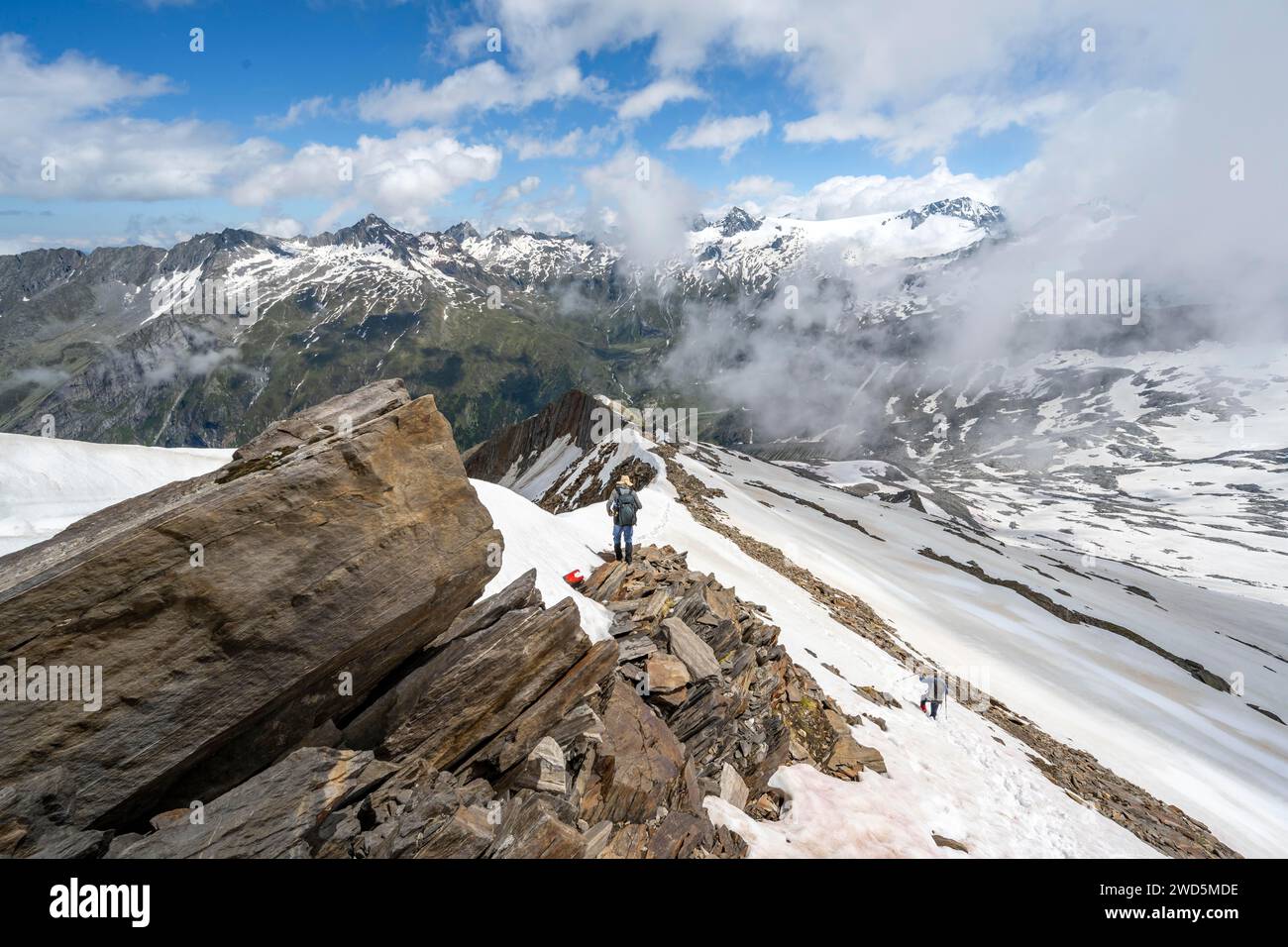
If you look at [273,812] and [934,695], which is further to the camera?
[934,695]

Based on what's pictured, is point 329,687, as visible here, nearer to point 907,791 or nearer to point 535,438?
point 907,791

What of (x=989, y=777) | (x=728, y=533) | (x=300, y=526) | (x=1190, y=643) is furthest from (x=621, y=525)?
(x=1190, y=643)

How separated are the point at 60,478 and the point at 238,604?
39.9 feet

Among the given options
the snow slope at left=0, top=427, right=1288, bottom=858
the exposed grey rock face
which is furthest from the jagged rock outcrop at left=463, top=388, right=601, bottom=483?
the exposed grey rock face

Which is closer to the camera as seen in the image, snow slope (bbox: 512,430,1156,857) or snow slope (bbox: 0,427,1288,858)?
snow slope (bbox: 512,430,1156,857)

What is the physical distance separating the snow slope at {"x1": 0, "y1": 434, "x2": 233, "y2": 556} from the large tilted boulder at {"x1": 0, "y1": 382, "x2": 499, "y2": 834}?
4519 millimetres

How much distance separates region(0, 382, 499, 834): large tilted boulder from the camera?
28.3 ft

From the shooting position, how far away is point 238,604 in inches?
375

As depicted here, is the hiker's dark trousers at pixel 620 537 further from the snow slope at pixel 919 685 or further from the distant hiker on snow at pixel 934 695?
the distant hiker on snow at pixel 934 695

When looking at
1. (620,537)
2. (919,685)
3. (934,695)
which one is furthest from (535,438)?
(934,695)

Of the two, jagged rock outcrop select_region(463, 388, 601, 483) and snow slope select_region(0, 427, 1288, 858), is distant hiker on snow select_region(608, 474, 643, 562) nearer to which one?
snow slope select_region(0, 427, 1288, 858)

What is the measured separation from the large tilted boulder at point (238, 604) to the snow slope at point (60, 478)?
14.8ft

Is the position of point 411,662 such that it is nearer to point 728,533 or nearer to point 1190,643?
point 728,533

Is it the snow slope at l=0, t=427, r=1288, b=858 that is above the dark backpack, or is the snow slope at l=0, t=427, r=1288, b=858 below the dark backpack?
below
